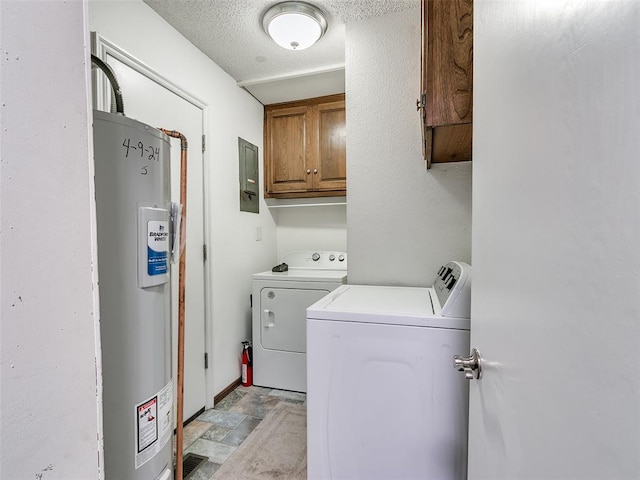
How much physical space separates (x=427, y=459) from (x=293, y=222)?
235 cm

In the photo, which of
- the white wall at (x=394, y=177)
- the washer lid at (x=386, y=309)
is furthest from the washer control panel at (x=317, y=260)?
the washer lid at (x=386, y=309)

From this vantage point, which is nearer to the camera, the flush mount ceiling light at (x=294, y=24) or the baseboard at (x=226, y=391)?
the flush mount ceiling light at (x=294, y=24)

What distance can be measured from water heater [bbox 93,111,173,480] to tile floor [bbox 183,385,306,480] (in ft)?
2.54

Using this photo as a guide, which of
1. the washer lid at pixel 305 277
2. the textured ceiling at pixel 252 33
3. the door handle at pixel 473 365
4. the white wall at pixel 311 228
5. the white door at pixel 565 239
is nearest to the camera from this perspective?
the white door at pixel 565 239

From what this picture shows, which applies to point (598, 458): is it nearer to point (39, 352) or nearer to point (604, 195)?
point (604, 195)

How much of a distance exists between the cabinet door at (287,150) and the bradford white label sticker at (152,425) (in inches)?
81.1

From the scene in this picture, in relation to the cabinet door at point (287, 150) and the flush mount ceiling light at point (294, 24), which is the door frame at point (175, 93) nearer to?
the flush mount ceiling light at point (294, 24)

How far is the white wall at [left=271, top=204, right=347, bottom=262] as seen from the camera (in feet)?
9.80

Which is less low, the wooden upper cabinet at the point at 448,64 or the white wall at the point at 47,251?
the wooden upper cabinet at the point at 448,64

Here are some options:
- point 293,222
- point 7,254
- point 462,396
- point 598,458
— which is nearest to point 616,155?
point 598,458

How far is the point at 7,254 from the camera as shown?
45cm

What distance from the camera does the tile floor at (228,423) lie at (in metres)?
1.73

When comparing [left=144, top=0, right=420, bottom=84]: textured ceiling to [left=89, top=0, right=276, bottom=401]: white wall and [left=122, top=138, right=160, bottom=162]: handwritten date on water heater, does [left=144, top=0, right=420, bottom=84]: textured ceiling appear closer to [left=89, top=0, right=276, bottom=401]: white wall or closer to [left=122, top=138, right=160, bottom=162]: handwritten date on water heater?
[left=89, top=0, right=276, bottom=401]: white wall

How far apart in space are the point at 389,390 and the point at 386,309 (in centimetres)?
29
